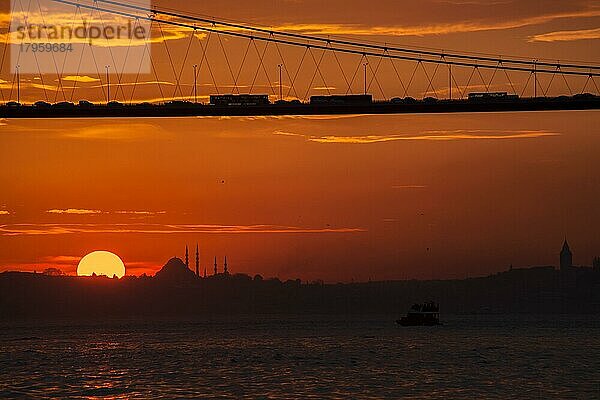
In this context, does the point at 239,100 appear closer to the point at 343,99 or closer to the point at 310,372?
the point at 343,99

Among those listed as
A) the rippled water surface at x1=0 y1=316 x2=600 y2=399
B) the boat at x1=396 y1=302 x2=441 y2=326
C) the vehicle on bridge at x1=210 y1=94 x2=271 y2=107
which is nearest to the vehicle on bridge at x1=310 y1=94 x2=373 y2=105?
the vehicle on bridge at x1=210 y1=94 x2=271 y2=107

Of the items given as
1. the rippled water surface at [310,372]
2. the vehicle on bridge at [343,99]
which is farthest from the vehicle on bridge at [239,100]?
the rippled water surface at [310,372]

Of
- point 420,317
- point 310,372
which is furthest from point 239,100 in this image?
point 420,317

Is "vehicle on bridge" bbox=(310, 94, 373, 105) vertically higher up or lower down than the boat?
higher up

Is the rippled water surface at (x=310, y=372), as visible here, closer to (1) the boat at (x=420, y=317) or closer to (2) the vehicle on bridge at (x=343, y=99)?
(2) the vehicle on bridge at (x=343, y=99)

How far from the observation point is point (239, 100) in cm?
7988

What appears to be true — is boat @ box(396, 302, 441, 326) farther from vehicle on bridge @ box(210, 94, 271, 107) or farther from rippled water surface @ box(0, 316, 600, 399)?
vehicle on bridge @ box(210, 94, 271, 107)

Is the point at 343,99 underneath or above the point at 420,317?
above

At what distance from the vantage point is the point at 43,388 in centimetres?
6644

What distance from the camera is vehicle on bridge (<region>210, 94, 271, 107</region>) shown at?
7912 centimetres

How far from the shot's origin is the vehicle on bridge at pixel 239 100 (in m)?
79.1

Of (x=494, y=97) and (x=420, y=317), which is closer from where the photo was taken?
(x=494, y=97)

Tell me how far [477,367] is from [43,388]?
3193 centimetres

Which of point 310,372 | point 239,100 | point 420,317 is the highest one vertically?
point 239,100
